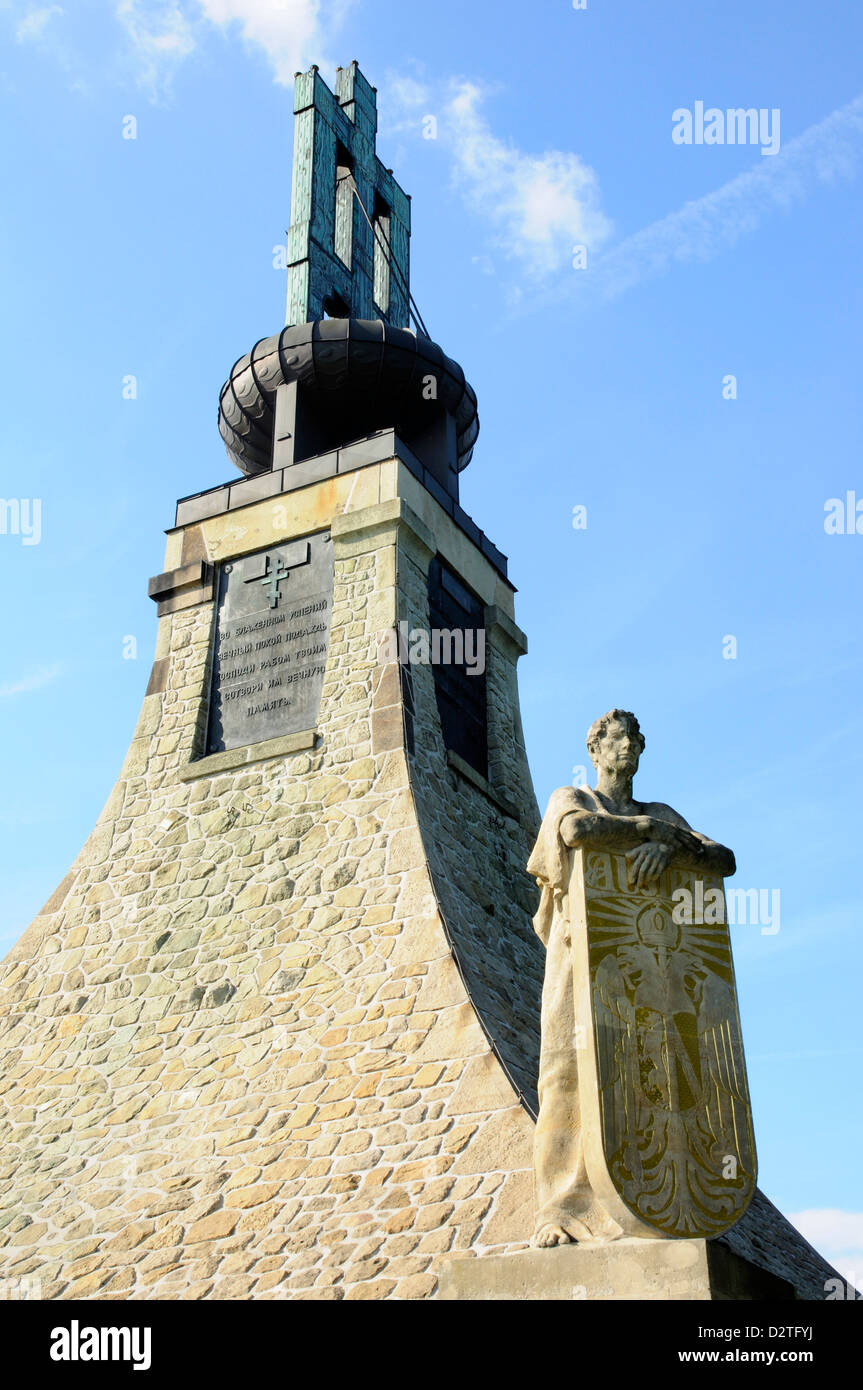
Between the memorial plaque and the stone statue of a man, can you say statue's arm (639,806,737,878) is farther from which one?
the memorial plaque

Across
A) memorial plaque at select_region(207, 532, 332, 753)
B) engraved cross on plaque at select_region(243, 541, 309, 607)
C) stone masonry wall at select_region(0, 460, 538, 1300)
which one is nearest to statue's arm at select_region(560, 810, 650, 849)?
stone masonry wall at select_region(0, 460, 538, 1300)

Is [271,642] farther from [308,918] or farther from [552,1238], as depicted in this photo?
[552,1238]

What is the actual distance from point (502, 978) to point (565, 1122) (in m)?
4.71

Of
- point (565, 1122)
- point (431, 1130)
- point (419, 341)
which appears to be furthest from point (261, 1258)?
point (419, 341)

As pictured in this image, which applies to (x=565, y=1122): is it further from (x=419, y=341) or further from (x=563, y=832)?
(x=419, y=341)

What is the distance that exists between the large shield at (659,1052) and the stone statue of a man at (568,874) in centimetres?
8

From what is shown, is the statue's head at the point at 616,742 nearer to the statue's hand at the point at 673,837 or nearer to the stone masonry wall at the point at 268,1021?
the statue's hand at the point at 673,837

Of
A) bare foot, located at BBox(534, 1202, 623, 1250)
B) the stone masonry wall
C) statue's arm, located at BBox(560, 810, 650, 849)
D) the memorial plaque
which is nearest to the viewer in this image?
bare foot, located at BBox(534, 1202, 623, 1250)

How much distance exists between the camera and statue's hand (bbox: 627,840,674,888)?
5891 mm

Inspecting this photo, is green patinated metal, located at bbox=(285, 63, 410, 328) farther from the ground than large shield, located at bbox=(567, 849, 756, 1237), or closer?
farther from the ground

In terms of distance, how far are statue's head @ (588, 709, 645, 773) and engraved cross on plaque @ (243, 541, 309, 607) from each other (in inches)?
267

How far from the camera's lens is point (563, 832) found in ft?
19.3

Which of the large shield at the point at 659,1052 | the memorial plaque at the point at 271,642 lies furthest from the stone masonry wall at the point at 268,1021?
the large shield at the point at 659,1052

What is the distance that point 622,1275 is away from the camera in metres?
5.14
